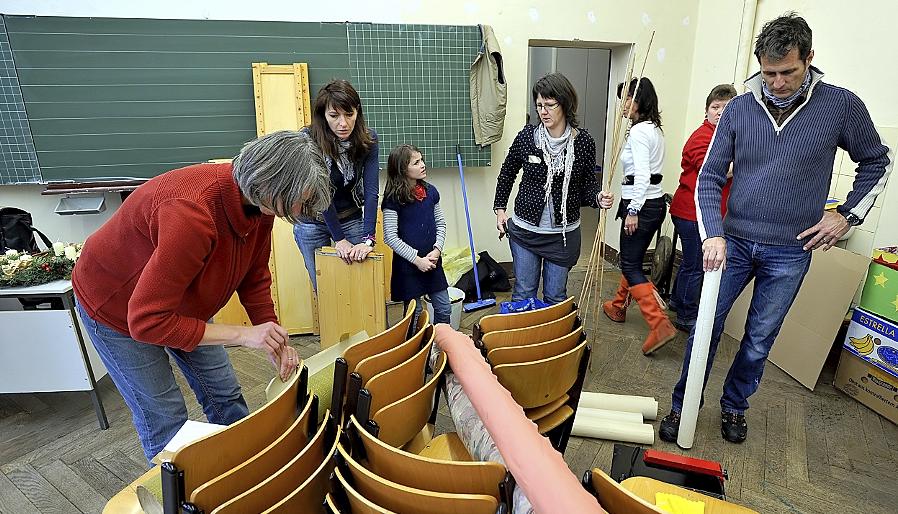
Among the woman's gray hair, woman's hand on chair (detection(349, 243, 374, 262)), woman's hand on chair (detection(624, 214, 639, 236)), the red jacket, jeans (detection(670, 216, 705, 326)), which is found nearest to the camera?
the woman's gray hair

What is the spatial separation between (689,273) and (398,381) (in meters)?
2.62

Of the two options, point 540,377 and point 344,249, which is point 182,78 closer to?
point 344,249

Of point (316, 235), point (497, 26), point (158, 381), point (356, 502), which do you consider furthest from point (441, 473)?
point (497, 26)

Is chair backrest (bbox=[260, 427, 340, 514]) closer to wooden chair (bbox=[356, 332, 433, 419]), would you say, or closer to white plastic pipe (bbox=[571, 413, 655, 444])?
wooden chair (bbox=[356, 332, 433, 419])

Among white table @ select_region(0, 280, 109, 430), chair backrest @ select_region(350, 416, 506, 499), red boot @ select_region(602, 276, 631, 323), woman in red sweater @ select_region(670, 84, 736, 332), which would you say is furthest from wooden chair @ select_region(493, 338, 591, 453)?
white table @ select_region(0, 280, 109, 430)

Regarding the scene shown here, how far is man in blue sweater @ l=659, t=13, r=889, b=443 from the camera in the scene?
75.2 inches

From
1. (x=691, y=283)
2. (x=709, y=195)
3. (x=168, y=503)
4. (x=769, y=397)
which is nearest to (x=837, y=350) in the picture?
(x=769, y=397)

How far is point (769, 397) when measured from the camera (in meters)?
2.77

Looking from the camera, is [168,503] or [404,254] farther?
[404,254]

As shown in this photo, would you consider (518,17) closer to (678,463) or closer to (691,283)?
→ (691,283)

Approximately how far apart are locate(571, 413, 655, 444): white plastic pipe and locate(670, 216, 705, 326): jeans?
133 centimetres

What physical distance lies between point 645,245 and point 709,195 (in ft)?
4.10

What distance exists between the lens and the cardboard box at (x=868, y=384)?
2.53 metres

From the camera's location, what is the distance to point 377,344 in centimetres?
164
